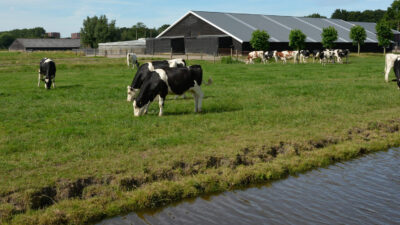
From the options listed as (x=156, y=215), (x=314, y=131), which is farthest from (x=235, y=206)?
(x=314, y=131)

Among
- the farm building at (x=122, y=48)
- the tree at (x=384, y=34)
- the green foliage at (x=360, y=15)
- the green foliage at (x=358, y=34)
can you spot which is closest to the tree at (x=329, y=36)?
the green foliage at (x=358, y=34)

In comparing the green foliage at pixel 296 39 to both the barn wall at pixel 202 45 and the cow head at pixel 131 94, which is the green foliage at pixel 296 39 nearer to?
the barn wall at pixel 202 45

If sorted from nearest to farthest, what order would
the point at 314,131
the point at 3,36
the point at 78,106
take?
the point at 314,131 → the point at 78,106 → the point at 3,36

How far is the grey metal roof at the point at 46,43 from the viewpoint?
116550 mm

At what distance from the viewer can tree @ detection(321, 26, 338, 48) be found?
191 ft

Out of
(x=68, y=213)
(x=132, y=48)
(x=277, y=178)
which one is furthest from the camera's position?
(x=132, y=48)

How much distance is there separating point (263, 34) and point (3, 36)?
145114 millimetres

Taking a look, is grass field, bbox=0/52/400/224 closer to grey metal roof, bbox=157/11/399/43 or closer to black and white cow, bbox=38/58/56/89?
black and white cow, bbox=38/58/56/89

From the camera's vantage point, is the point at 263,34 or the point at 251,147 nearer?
the point at 251,147

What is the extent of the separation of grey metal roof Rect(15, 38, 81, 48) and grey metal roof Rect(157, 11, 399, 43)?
6555 centimetres

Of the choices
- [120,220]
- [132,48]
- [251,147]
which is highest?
[132,48]

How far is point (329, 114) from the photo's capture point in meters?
12.9

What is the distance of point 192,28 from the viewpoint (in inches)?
2367

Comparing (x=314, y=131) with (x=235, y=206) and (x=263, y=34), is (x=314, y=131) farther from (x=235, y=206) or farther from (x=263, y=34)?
(x=263, y=34)
